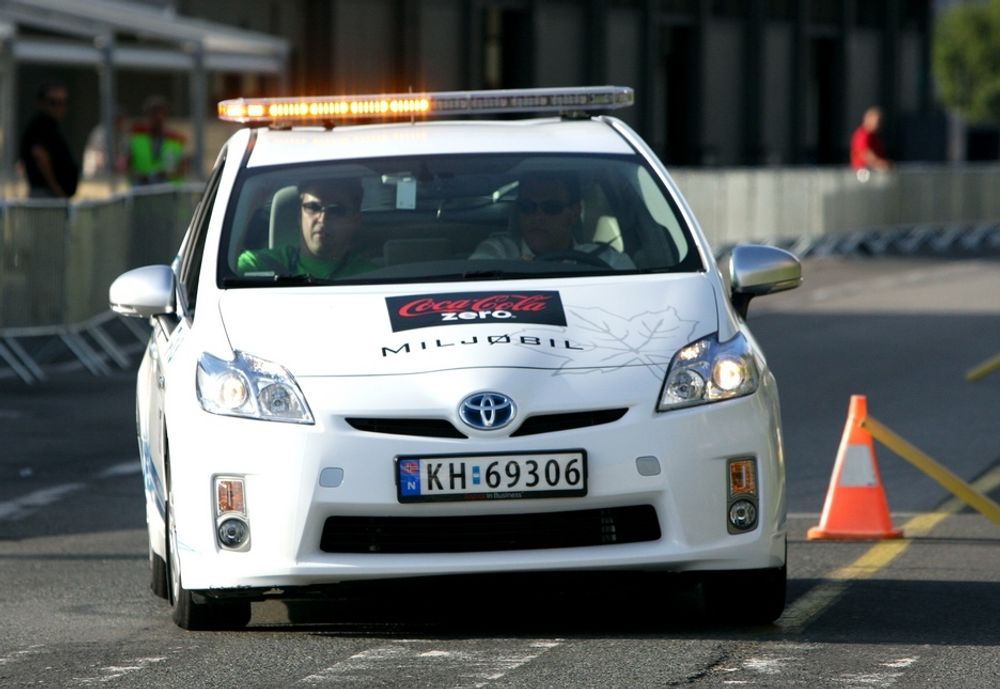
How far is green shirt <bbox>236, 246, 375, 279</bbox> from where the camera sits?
7605 mm

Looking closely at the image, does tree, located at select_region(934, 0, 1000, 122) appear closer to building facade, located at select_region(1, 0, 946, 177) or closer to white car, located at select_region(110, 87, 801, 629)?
building facade, located at select_region(1, 0, 946, 177)

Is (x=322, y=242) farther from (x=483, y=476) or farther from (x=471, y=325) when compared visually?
(x=483, y=476)

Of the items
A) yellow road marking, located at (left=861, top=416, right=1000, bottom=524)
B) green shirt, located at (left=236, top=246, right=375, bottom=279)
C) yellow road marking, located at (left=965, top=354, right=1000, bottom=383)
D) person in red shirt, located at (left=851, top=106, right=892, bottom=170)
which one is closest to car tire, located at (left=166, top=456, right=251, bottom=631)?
green shirt, located at (left=236, top=246, right=375, bottom=279)

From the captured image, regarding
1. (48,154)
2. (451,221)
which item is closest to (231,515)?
(451,221)

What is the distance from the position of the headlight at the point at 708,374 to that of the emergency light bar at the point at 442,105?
5.17 feet

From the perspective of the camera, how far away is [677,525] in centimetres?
677

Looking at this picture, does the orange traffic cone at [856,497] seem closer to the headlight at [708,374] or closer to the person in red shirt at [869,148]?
the headlight at [708,374]

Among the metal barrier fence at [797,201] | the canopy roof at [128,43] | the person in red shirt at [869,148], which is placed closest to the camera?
the canopy roof at [128,43]

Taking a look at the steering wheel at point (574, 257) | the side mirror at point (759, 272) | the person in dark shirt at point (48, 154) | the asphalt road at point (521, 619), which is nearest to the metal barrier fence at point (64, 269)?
the person in dark shirt at point (48, 154)

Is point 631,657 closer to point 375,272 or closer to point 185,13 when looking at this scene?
point 375,272

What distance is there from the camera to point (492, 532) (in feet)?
22.1

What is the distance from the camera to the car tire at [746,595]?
23.1ft

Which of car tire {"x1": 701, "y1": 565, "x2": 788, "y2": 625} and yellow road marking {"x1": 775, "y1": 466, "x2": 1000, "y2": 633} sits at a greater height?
car tire {"x1": 701, "y1": 565, "x2": 788, "y2": 625}

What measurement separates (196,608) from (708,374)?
172 centimetres
